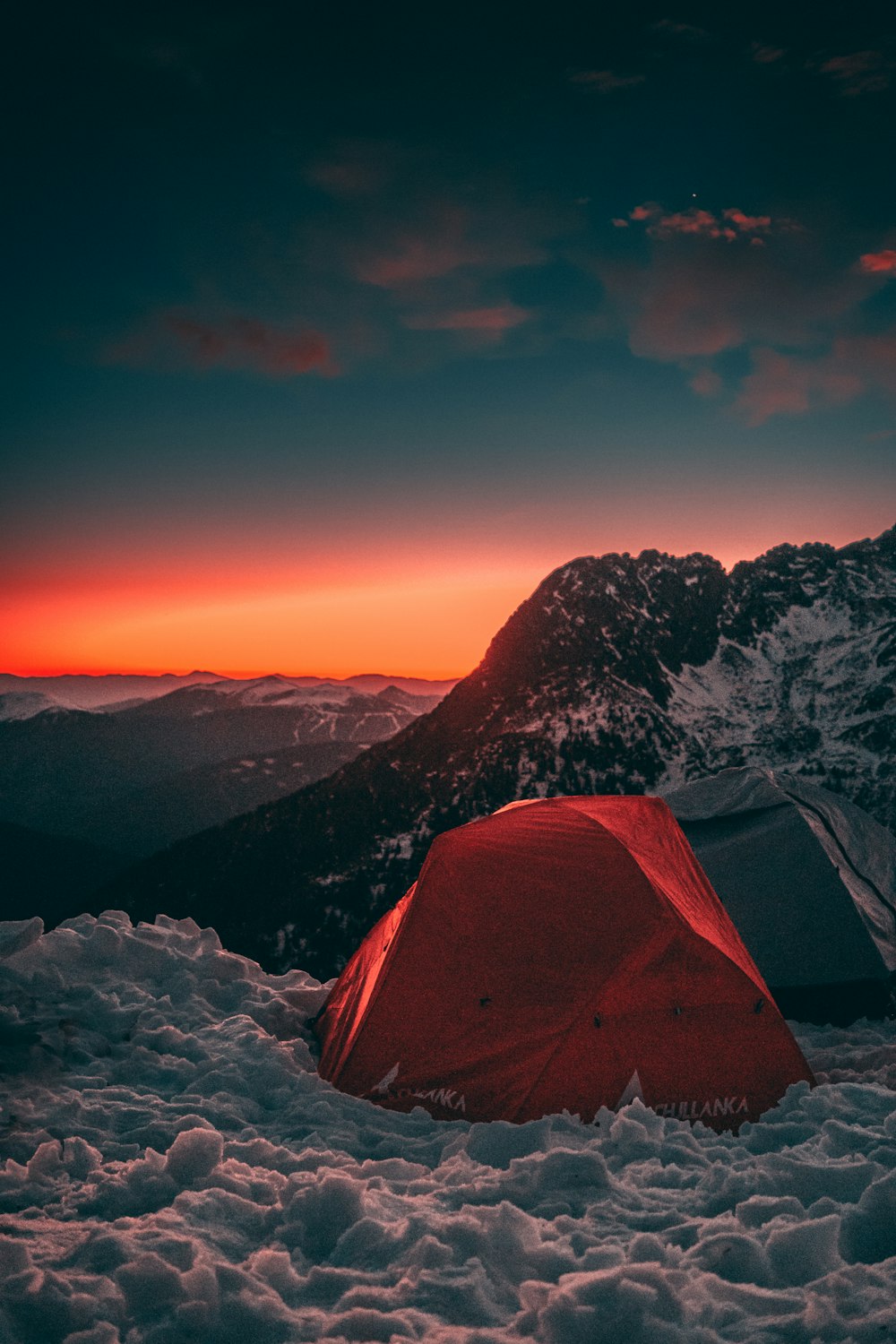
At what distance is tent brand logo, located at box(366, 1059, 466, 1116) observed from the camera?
24.0 feet

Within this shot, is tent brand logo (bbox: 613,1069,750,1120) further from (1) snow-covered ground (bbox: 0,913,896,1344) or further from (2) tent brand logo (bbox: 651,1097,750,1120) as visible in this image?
(1) snow-covered ground (bbox: 0,913,896,1344)

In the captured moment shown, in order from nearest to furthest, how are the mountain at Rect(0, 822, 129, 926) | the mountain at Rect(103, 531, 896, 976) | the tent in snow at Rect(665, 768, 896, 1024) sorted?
the tent in snow at Rect(665, 768, 896, 1024) < the mountain at Rect(103, 531, 896, 976) < the mountain at Rect(0, 822, 129, 926)

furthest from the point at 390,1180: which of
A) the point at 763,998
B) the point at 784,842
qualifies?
the point at 784,842

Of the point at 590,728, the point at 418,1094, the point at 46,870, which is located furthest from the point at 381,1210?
the point at 46,870

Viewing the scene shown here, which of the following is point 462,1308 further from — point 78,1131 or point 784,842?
point 784,842

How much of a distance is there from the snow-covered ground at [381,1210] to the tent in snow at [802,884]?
5.53 metres

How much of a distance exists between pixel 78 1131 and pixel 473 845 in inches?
177

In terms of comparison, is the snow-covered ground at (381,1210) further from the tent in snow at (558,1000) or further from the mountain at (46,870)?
the mountain at (46,870)

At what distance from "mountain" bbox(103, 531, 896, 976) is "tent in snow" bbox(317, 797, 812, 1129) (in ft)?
105

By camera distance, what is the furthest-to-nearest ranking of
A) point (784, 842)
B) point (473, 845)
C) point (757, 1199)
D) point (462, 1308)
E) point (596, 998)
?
point (784, 842), point (473, 845), point (596, 998), point (757, 1199), point (462, 1308)

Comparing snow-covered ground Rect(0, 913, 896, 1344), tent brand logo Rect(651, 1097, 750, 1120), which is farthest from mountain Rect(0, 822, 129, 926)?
tent brand logo Rect(651, 1097, 750, 1120)

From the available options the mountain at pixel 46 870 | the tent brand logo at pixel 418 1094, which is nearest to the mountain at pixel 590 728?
the tent brand logo at pixel 418 1094

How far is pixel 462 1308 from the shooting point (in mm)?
4238

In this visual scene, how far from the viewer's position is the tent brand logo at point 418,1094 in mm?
7324
